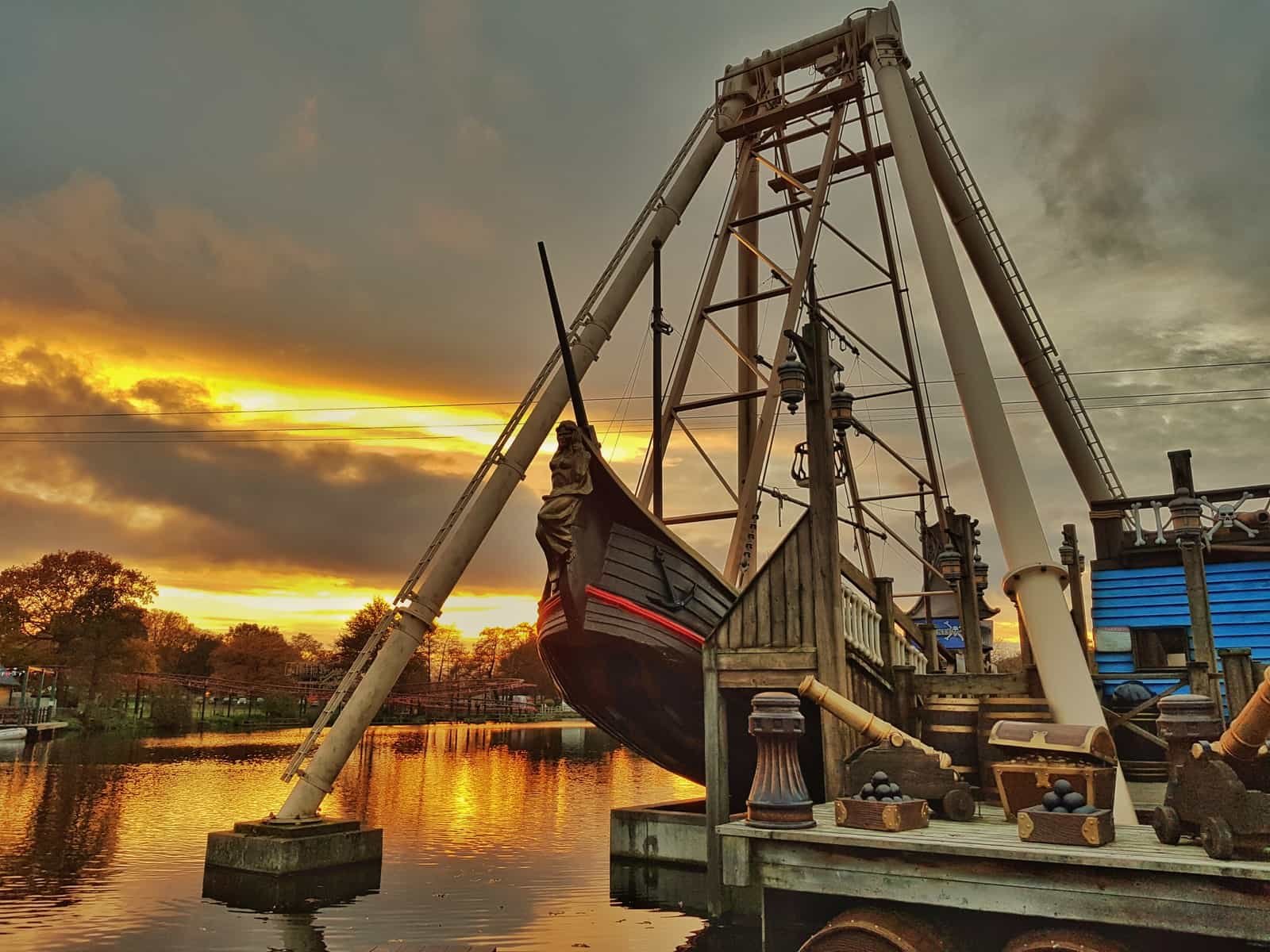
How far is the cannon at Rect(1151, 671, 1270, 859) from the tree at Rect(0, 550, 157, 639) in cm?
6490

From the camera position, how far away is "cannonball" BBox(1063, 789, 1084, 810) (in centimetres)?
491

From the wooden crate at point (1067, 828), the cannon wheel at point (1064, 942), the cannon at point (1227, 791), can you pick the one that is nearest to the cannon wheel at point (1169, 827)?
the cannon at point (1227, 791)

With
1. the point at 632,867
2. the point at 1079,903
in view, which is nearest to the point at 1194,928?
the point at 1079,903

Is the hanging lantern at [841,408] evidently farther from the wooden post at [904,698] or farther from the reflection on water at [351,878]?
the reflection on water at [351,878]

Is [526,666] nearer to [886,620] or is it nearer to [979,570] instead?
[979,570]

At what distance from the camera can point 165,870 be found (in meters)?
12.7

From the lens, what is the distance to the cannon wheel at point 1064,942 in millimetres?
4434

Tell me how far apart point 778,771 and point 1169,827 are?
7.39 ft

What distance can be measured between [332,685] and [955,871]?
61.7m

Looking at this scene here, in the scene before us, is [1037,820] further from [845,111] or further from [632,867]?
[845,111]

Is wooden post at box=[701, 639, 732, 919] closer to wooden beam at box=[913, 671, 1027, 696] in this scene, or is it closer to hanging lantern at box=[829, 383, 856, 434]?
wooden beam at box=[913, 671, 1027, 696]

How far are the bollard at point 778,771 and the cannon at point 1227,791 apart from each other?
2072 millimetres

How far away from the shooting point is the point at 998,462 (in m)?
11.5

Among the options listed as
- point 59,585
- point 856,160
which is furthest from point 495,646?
point 856,160
